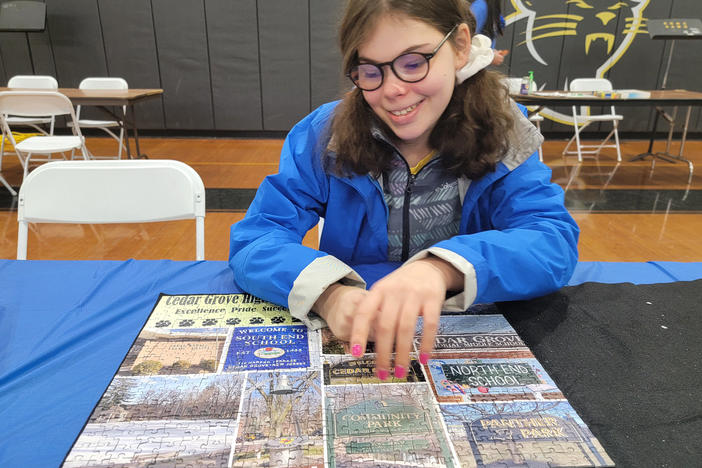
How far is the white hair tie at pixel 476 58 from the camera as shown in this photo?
88 centimetres

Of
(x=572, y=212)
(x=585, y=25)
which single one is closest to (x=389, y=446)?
(x=572, y=212)

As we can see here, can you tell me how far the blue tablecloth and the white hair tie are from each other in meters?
0.41

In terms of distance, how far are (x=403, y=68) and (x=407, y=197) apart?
0.27 meters

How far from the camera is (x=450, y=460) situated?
0.46 m

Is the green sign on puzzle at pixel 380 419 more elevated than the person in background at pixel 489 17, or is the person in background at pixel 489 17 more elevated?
the person in background at pixel 489 17

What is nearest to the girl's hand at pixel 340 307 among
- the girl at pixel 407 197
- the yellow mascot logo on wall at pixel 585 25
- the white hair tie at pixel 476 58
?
the girl at pixel 407 197

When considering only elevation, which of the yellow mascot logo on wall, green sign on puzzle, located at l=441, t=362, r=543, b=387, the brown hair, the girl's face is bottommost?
green sign on puzzle, located at l=441, t=362, r=543, b=387

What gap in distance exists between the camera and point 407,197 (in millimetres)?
964

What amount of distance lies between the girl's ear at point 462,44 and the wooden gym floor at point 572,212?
1.87 meters

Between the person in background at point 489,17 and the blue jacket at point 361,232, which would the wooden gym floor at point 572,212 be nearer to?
the blue jacket at point 361,232

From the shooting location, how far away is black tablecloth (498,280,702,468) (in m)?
0.51

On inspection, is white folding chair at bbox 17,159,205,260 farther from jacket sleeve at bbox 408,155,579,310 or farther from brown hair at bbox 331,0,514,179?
jacket sleeve at bbox 408,155,579,310

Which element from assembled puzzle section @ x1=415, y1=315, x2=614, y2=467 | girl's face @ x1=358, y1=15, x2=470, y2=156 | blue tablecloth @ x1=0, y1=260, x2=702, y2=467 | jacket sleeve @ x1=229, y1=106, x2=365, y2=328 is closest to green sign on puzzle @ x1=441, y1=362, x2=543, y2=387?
Result: assembled puzzle section @ x1=415, y1=315, x2=614, y2=467

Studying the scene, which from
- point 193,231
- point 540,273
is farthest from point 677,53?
point 540,273
